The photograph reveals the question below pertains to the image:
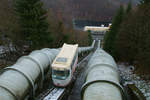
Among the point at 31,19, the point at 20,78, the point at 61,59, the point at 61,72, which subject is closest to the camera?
the point at 20,78

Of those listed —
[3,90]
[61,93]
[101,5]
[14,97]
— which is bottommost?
[61,93]

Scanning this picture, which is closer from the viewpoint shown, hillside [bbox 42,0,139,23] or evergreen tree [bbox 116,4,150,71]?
evergreen tree [bbox 116,4,150,71]

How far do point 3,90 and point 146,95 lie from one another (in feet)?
35.3

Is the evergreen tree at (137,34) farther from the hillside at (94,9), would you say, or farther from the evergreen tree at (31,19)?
the hillside at (94,9)

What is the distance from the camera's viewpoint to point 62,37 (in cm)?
3953

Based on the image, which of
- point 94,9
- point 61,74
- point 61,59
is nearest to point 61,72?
point 61,74

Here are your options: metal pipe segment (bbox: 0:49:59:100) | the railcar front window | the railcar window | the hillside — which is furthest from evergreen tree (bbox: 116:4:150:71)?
the hillside

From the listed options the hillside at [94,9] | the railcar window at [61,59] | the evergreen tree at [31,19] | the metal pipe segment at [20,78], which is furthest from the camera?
the hillside at [94,9]

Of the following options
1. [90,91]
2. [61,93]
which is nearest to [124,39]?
[61,93]

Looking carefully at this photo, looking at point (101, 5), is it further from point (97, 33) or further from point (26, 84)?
point (26, 84)

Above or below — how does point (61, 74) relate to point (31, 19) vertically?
below

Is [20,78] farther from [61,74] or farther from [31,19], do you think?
[31,19]

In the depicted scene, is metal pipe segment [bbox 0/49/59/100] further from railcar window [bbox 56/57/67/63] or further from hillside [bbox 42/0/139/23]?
hillside [bbox 42/0/139/23]

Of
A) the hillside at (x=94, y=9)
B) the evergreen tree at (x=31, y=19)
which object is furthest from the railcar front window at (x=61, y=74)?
the hillside at (x=94, y=9)
